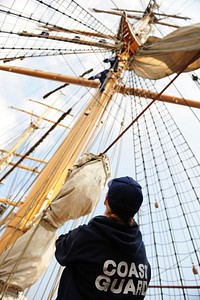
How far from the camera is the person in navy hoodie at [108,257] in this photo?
867 millimetres

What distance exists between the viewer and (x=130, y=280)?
36.6 inches

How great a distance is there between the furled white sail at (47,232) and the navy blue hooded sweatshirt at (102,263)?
1037mm

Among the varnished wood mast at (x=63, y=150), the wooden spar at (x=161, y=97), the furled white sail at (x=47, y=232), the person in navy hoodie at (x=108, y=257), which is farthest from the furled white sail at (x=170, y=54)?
the person in navy hoodie at (x=108, y=257)

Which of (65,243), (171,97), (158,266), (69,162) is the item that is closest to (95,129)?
(69,162)

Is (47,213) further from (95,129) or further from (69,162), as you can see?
(95,129)

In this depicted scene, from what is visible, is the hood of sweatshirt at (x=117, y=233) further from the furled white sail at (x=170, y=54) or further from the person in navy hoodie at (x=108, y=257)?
the furled white sail at (x=170, y=54)

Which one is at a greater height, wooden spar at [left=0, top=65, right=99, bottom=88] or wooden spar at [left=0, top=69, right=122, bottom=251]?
wooden spar at [left=0, top=65, right=99, bottom=88]

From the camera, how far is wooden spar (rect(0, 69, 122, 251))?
241 cm

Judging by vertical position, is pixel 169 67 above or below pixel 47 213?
above

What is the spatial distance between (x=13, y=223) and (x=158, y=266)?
90.5 inches

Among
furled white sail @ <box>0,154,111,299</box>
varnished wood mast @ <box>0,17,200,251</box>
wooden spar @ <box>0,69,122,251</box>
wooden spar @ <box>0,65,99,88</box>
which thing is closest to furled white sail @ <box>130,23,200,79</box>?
varnished wood mast @ <box>0,17,200,251</box>

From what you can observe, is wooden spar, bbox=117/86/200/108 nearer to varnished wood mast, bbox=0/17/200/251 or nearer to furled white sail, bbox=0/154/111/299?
varnished wood mast, bbox=0/17/200/251

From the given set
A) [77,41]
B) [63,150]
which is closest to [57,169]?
[63,150]

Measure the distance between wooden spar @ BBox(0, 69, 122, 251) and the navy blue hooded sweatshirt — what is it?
1188mm
